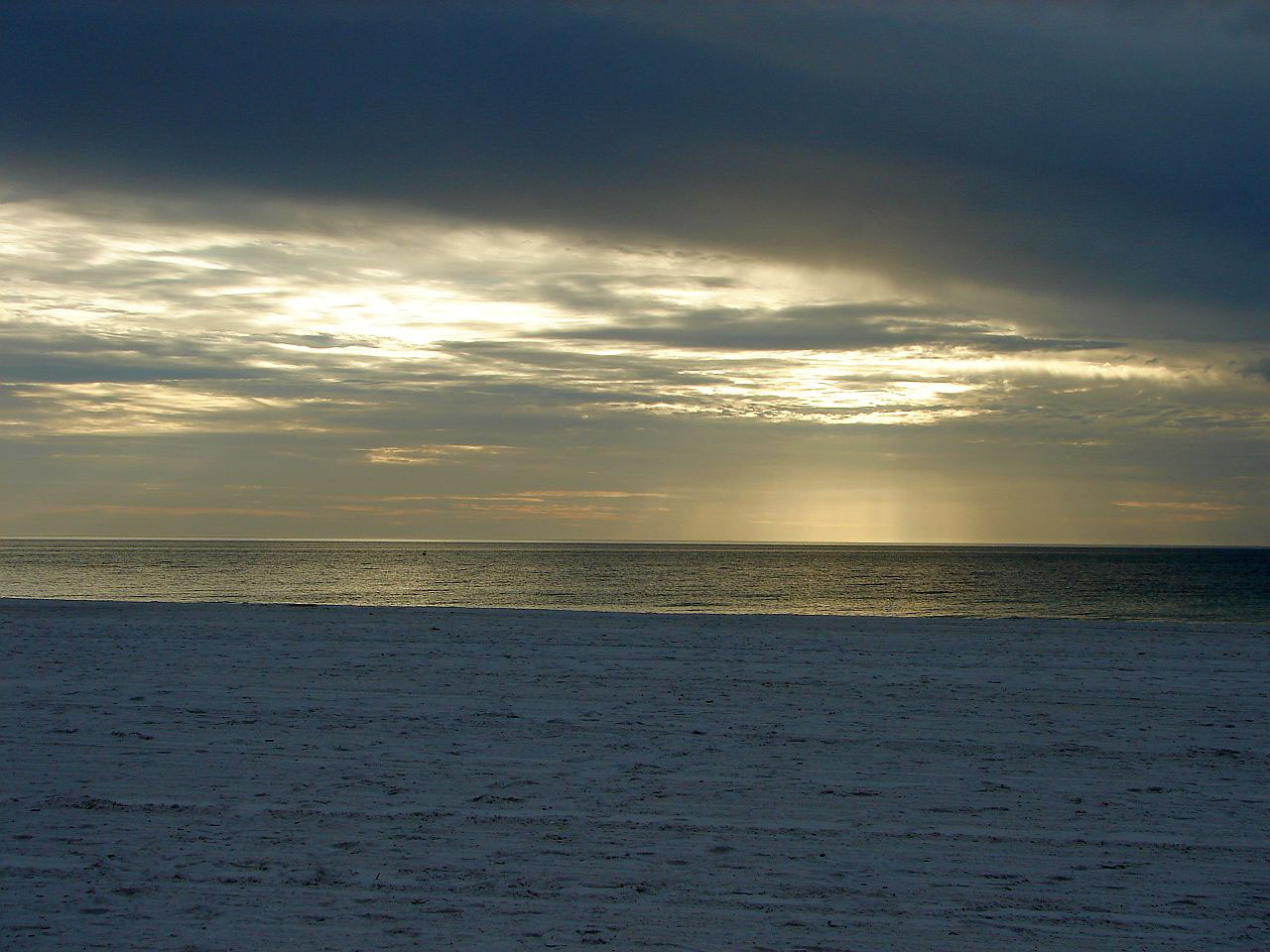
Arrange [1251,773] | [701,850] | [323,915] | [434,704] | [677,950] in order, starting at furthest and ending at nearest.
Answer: [434,704] → [1251,773] → [701,850] → [323,915] → [677,950]

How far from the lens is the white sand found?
607 cm

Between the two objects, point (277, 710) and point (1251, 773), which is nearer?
point (1251, 773)

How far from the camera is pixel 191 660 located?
16.3 metres

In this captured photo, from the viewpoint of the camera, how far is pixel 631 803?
8438mm

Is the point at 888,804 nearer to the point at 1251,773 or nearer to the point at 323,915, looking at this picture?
the point at 1251,773

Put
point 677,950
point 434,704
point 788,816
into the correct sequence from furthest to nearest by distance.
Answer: point 434,704 → point 788,816 → point 677,950

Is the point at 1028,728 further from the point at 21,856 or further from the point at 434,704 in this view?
the point at 21,856

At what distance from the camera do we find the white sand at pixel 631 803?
19.9 feet

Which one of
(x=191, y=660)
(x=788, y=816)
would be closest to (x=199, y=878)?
(x=788, y=816)

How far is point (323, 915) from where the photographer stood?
6082 millimetres

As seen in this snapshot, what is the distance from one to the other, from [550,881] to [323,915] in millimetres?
1504

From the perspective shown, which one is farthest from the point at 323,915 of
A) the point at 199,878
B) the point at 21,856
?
the point at 21,856

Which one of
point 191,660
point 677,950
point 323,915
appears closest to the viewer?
point 677,950

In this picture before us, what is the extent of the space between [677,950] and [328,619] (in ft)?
62.6
